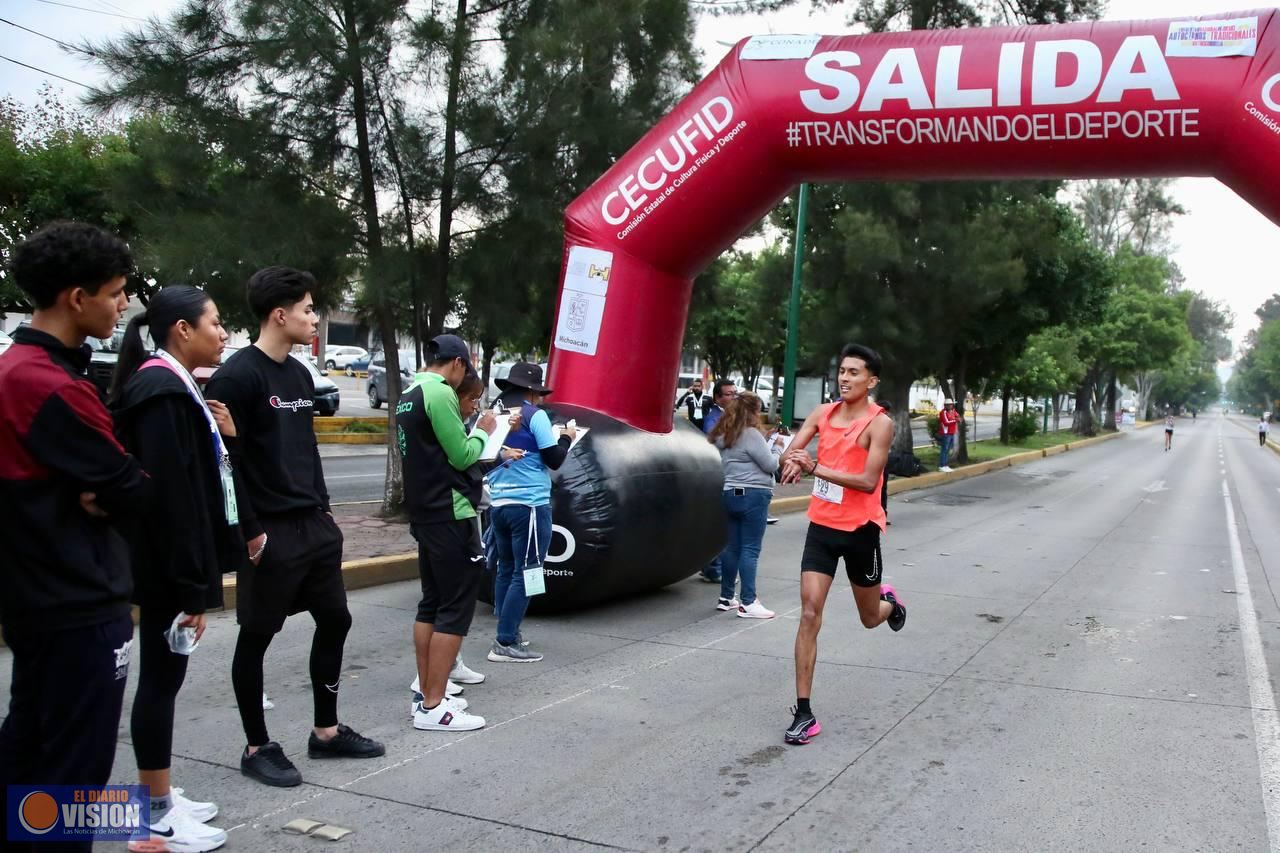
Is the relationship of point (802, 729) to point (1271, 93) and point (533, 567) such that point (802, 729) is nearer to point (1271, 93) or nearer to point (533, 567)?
point (533, 567)

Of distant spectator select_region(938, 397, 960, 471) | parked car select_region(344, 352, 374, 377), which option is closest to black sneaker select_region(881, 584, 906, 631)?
distant spectator select_region(938, 397, 960, 471)

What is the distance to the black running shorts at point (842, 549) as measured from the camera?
16.5 ft

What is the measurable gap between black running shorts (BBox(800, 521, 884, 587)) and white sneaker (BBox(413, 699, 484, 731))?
5.57 ft

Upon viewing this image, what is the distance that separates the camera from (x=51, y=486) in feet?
8.64

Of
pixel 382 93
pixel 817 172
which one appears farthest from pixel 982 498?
pixel 382 93

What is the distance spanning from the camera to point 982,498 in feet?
61.5

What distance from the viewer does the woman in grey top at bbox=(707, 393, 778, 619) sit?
25.0 ft

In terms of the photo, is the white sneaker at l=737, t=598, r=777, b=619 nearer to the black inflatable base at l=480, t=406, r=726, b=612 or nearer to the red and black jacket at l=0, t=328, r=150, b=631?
the black inflatable base at l=480, t=406, r=726, b=612

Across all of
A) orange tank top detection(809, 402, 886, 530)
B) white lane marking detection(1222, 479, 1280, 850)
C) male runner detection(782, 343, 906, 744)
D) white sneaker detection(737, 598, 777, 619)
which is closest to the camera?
white lane marking detection(1222, 479, 1280, 850)

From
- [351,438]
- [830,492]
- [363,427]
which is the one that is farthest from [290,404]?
[363,427]

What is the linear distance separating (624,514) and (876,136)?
3733 mm

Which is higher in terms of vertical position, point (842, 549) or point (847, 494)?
point (847, 494)

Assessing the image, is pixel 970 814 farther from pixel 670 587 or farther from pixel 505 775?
pixel 670 587

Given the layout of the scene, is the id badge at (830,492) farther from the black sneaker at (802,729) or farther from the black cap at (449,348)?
the black cap at (449,348)
